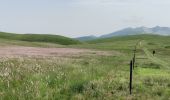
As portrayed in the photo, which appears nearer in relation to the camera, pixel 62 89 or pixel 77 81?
pixel 62 89

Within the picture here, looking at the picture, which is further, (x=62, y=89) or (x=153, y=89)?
(x=153, y=89)

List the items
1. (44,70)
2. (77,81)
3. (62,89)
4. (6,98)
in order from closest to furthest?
(6,98)
(62,89)
(77,81)
(44,70)

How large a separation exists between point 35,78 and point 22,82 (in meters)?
0.78

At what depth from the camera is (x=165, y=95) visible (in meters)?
14.7

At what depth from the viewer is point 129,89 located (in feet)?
51.1

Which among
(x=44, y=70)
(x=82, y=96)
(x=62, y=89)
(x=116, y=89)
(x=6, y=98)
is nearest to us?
(x=6, y=98)

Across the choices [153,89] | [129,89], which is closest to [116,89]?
[129,89]

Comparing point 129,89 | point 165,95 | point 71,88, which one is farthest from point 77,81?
point 165,95

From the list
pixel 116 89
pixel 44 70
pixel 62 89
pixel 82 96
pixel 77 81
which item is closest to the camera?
pixel 82 96

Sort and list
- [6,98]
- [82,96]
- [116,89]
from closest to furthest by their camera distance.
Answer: [6,98], [82,96], [116,89]

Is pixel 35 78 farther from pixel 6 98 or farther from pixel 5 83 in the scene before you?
pixel 6 98

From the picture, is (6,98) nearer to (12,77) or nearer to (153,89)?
(12,77)

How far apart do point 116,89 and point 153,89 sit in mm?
1729

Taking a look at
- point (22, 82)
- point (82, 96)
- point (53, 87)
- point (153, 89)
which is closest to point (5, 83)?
point (22, 82)
